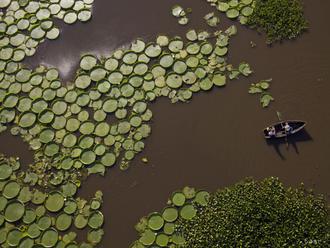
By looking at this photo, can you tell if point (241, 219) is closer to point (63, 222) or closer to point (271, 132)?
point (271, 132)

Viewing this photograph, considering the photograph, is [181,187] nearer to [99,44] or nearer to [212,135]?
[212,135]

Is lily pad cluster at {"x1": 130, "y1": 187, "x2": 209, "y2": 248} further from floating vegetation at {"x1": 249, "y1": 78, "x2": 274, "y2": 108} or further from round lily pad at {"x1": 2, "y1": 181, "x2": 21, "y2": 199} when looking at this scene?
round lily pad at {"x1": 2, "y1": 181, "x2": 21, "y2": 199}

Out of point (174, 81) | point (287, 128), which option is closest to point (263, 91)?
point (287, 128)

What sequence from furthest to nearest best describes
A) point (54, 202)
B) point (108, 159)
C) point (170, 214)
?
1. point (108, 159)
2. point (54, 202)
3. point (170, 214)

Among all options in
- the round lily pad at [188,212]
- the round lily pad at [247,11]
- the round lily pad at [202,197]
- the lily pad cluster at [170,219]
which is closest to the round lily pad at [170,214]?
the lily pad cluster at [170,219]

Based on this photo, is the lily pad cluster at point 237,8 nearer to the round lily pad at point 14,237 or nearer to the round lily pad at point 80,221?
the round lily pad at point 80,221

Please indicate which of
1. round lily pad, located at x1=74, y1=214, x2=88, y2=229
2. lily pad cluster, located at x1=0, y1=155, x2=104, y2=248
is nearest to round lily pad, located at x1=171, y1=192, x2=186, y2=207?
lily pad cluster, located at x1=0, y1=155, x2=104, y2=248
